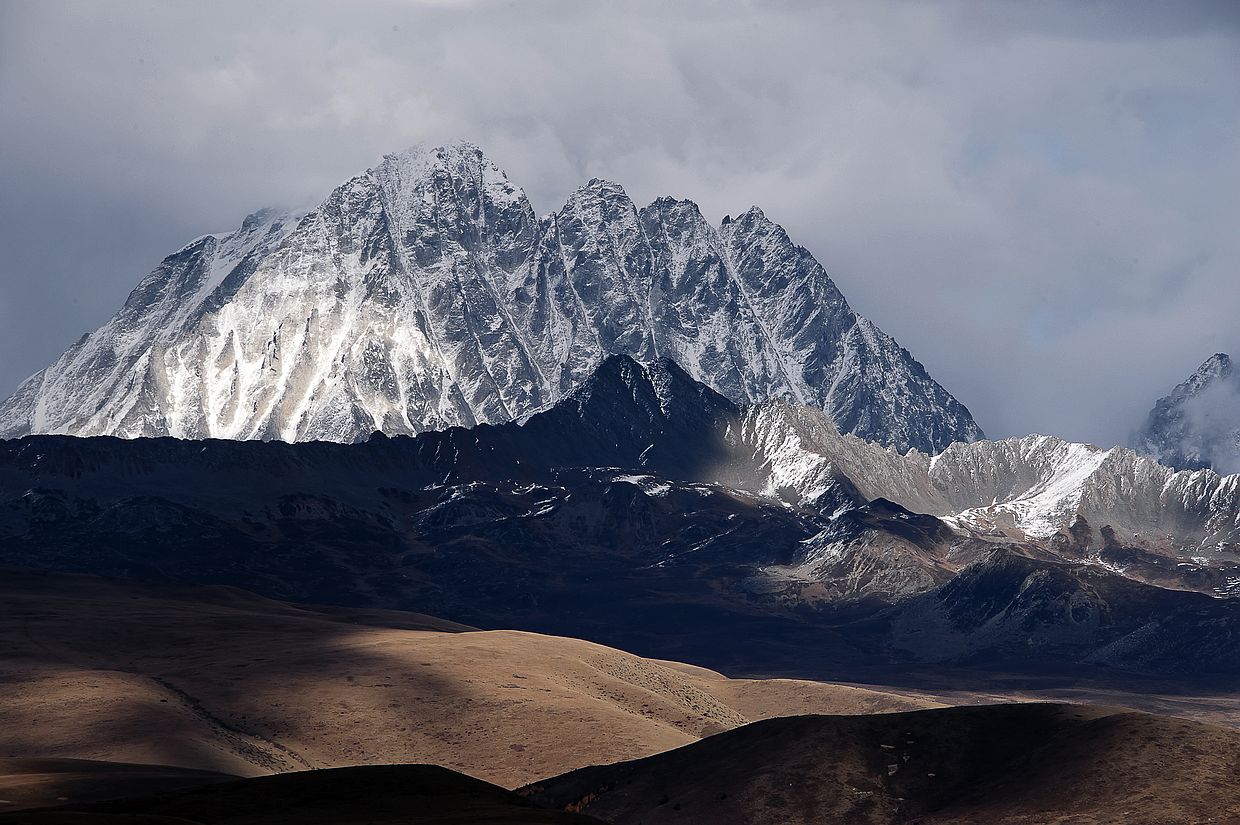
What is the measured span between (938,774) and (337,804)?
50228mm

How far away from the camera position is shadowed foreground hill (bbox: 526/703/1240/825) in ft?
Answer: 406

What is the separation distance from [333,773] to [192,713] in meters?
82.2

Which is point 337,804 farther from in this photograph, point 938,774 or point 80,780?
point 938,774

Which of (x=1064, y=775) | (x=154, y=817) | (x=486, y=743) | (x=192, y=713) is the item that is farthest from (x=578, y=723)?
(x=154, y=817)

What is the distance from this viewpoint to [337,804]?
108875mm

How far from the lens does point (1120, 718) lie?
139500 millimetres

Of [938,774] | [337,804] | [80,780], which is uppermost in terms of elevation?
[80,780]

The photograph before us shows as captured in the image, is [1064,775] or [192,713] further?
[192,713]

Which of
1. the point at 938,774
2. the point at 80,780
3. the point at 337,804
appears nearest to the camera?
the point at 337,804

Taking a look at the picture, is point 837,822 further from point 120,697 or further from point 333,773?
point 120,697

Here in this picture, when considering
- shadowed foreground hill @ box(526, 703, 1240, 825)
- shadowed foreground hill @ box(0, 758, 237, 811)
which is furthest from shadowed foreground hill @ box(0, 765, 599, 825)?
shadowed foreground hill @ box(526, 703, 1240, 825)

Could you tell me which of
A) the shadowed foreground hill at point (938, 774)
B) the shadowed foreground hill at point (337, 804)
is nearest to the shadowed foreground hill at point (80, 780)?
the shadowed foreground hill at point (337, 804)

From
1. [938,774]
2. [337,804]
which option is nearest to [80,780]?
[337,804]

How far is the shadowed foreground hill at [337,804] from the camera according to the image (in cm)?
9933
